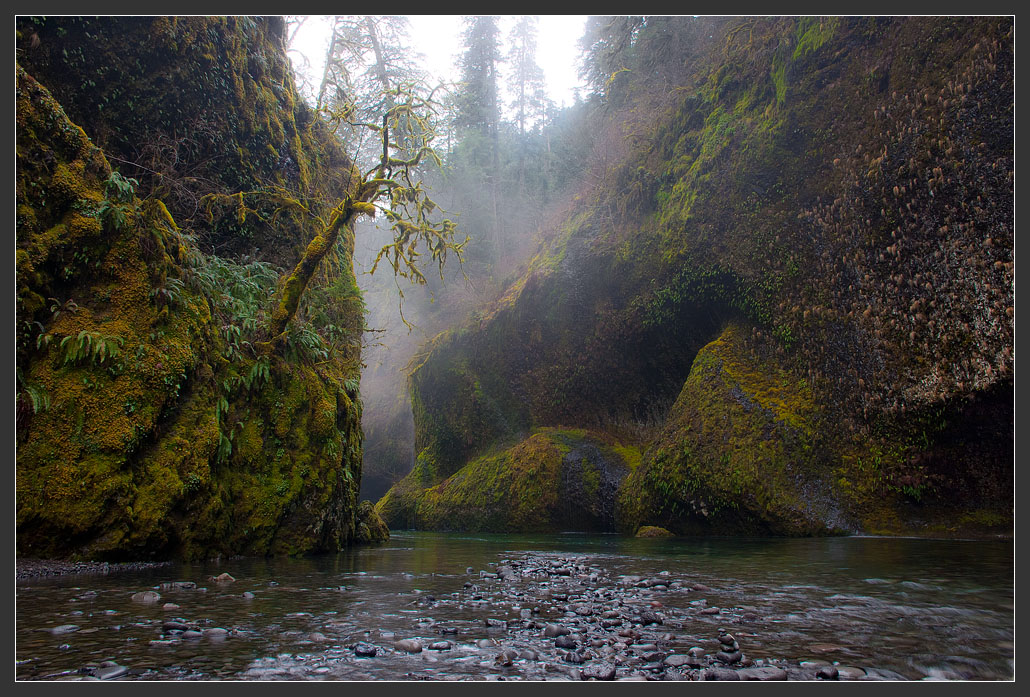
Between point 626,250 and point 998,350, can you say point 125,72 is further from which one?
point 998,350

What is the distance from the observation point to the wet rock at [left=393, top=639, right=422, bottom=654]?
2934 millimetres

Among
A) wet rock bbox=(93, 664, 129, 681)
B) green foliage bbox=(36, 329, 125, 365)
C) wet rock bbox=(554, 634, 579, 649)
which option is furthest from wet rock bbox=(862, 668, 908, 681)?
green foliage bbox=(36, 329, 125, 365)

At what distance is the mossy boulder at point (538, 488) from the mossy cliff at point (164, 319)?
570cm

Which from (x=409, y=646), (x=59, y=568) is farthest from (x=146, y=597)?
(x=409, y=646)

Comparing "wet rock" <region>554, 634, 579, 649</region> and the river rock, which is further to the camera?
the river rock

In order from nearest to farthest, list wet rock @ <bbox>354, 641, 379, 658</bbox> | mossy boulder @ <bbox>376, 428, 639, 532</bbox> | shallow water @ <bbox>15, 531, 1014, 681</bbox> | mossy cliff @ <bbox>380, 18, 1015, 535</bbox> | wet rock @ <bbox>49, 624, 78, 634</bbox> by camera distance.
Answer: shallow water @ <bbox>15, 531, 1014, 681</bbox> < wet rock @ <bbox>354, 641, 379, 658</bbox> < wet rock @ <bbox>49, 624, 78, 634</bbox> < mossy cliff @ <bbox>380, 18, 1015, 535</bbox> < mossy boulder @ <bbox>376, 428, 639, 532</bbox>

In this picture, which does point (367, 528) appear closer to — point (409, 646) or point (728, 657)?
point (409, 646)

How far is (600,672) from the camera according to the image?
103 inches

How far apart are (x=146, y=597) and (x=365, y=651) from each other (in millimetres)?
2122

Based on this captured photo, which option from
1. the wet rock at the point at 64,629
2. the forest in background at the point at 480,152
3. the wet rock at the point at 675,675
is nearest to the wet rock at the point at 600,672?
the wet rock at the point at 675,675

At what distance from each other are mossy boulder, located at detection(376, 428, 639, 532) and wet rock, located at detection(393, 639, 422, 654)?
444 inches

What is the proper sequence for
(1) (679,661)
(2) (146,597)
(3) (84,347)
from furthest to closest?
(3) (84,347), (2) (146,597), (1) (679,661)

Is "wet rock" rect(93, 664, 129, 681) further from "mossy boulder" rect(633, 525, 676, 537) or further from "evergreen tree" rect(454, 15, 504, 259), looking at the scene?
"evergreen tree" rect(454, 15, 504, 259)

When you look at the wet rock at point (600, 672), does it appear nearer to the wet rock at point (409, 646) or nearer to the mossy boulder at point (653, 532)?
the wet rock at point (409, 646)
